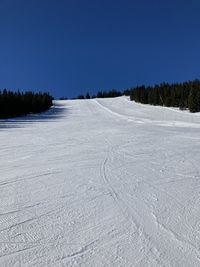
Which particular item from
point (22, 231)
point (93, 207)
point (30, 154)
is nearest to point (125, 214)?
point (93, 207)

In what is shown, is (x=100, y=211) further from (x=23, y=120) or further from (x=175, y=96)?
(x=175, y=96)

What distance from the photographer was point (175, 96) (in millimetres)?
34938

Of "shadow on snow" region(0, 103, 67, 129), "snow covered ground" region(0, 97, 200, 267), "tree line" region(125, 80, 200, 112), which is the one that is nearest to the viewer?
"snow covered ground" region(0, 97, 200, 267)

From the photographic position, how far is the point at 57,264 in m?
2.90

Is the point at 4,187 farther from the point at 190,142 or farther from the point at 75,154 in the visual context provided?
the point at 190,142

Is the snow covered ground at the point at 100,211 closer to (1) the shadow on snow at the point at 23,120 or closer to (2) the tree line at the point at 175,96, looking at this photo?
(1) the shadow on snow at the point at 23,120

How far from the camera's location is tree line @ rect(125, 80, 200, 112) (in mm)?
29312

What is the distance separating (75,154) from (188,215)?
4.82 meters

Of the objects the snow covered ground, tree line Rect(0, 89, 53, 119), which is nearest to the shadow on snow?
tree line Rect(0, 89, 53, 119)

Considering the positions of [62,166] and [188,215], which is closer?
[188,215]

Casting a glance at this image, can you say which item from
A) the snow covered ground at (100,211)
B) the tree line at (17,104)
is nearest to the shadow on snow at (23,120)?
the tree line at (17,104)

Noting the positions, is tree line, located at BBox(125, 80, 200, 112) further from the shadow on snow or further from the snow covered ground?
the snow covered ground

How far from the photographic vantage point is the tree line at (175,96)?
96.2ft

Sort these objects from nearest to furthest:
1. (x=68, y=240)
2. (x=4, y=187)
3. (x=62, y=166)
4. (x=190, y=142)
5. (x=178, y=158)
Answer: (x=68, y=240)
(x=4, y=187)
(x=62, y=166)
(x=178, y=158)
(x=190, y=142)
